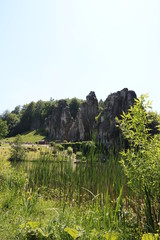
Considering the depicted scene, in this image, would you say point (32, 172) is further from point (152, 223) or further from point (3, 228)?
point (152, 223)

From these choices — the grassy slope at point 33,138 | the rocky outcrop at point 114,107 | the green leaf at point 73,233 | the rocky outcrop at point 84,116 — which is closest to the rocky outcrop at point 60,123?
the grassy slope at point 33,138

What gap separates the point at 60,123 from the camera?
2026 inches

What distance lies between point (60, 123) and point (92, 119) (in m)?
14.4

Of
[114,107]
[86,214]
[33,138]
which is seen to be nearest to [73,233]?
[86,214]

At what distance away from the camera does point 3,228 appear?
3322 millimetres

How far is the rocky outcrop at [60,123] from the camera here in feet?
163

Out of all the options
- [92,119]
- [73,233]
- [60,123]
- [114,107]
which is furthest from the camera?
[60,123]

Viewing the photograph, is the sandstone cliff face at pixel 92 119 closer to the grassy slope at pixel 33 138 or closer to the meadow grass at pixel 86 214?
the grassy slope at pixel 33 138

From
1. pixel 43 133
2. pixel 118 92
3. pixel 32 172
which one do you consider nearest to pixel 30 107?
pixel 43 133

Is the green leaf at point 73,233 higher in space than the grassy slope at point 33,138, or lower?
lower

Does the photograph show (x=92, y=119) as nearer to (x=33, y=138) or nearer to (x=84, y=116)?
Result: (x=84, y=116)

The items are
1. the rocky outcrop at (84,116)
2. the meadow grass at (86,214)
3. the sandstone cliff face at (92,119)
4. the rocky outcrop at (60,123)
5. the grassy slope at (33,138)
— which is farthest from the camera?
the grassy slope at (33,138)

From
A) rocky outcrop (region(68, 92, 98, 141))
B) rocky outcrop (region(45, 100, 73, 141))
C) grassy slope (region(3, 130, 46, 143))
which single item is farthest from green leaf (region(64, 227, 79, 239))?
grassy slope (region(3, 130, 46, 143))

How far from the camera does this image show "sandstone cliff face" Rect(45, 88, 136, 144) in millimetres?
31889
